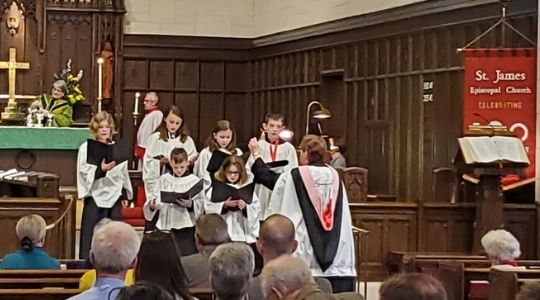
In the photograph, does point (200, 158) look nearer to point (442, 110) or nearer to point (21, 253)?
point (21, 253)

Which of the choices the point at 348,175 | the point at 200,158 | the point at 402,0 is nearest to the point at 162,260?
the point at 200,158

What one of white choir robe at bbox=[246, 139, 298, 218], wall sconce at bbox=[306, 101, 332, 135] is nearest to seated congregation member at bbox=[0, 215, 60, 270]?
white choir robe at bbox=[246, 139, 298, 218]

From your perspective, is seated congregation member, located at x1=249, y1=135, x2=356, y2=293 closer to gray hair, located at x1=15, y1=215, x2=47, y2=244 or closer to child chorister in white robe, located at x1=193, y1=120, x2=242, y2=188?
gray hair, located at x1=15, y1=215, x2=47, y2=244

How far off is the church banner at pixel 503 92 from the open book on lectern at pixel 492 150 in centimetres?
102

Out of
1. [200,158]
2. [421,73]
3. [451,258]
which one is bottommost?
[451,258]

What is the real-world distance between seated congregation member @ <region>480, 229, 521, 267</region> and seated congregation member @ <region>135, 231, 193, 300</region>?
3.40 m

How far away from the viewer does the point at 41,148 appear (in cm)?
1436

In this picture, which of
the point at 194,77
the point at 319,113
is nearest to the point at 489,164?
the point at 319,113

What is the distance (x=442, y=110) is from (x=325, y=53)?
12.0 feet

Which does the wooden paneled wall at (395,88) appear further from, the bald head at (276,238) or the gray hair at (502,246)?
the bald head at (276,238)

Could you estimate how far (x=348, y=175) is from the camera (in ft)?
42.3

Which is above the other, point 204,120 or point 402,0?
point 402,0

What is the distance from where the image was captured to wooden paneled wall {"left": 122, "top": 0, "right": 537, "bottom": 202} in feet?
45.8

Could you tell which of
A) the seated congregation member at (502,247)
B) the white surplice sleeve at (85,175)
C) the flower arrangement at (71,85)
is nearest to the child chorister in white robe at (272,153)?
the white surplice sleeve at (85,175)
